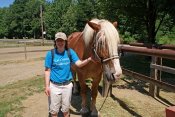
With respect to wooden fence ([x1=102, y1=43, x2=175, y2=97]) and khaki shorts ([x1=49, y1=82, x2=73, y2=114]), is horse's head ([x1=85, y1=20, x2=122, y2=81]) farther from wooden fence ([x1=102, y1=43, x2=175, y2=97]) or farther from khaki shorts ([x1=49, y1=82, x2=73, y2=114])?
→ wooden fence ([x1=102, y1=43, x2=175, y2=97])

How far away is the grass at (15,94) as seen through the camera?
6.69 meters

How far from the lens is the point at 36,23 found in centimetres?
7550

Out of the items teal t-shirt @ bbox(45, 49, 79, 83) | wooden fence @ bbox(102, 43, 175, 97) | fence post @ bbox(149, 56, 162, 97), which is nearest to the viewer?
teal t-shirt @ bbox(45, 49, 79, 83)

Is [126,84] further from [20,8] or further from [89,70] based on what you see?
[20,8]

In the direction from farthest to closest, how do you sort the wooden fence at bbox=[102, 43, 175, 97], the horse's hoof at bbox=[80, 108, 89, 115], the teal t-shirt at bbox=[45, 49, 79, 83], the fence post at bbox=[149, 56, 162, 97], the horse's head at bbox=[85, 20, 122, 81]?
the fence post at bbox=[149, 56, 162, 97]
the horse's hoof at bbox=[80, 108, 89, 115]
the wooden fence at bbox=[102, 43, 175, 97]
the teal t-shirt at bbox=[45, 49, 79, 83]
the horse's head at bbox=[85, 20, 122, 81]

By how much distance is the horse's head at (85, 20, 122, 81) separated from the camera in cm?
414

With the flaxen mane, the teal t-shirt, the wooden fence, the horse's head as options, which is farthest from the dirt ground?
the flaxen mane

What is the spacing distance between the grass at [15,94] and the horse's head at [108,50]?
3015 millimetres

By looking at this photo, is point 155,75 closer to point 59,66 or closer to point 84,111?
point 84,111

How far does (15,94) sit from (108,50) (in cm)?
473

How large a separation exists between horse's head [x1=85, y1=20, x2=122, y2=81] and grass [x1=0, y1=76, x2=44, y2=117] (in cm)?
301

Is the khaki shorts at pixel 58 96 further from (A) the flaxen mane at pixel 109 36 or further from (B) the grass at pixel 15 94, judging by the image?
(B) the grass at pixel 15 94

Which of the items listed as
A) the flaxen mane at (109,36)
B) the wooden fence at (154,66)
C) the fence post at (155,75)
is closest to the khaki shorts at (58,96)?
the flaxen mane at (109,36)

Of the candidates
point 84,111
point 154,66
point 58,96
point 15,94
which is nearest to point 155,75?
point 154,66
